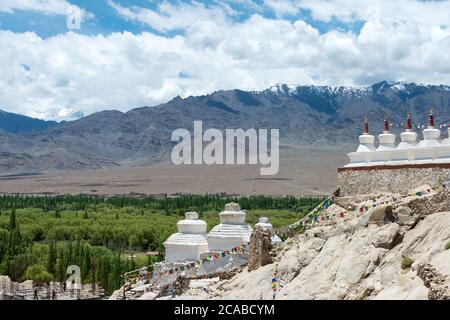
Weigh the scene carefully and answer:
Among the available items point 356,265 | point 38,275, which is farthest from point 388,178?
point 38,275

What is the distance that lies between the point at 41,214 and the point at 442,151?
75.8 m

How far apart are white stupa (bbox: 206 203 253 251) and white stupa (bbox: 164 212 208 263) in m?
0.85

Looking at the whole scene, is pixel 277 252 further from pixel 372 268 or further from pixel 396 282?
pixel 396 282

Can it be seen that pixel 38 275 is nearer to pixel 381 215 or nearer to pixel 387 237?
pixel 381 215

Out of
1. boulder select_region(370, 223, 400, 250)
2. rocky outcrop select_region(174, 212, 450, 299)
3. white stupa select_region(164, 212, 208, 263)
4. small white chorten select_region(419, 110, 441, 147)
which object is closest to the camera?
rocky outcrop select_region(174, 212, 450, 299)

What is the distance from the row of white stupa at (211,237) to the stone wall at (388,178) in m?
5.05

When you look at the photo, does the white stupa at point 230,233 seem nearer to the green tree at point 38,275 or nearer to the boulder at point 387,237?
the boulder at point 387,237

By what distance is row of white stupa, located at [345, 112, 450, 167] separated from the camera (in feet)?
84.5

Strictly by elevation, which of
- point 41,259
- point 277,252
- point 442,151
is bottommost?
point 41,259

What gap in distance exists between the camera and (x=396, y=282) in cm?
2038

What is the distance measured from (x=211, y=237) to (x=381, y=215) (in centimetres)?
1163

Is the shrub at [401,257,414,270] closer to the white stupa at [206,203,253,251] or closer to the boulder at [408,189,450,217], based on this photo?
the boulder at [408,189,450,217]

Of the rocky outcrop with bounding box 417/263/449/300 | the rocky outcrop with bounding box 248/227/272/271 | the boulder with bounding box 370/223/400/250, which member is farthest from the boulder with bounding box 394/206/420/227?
the rocky outcrop with bounding box 248/227/272/271
